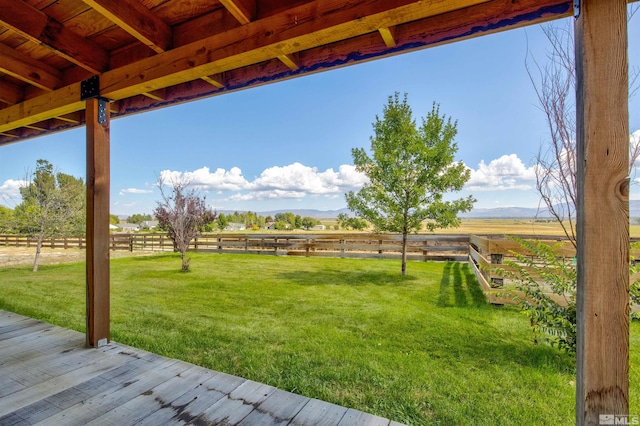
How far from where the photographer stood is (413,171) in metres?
6.06

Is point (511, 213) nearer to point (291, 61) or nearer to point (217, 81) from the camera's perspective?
point (291, 61)

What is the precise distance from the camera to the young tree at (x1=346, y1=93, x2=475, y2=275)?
5.89 meters

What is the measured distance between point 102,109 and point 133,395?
6.69 ft

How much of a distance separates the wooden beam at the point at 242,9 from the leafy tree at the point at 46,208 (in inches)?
329

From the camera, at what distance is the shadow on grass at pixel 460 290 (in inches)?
156

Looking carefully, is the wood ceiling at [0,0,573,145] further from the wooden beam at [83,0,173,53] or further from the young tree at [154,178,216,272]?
the young tree at [154,178,216,272]

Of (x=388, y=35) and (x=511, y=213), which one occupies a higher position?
(x=388, y=35)

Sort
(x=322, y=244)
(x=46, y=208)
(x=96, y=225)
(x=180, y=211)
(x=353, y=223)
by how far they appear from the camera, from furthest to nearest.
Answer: (x=322, y=244), (x=180, y=211), (x=46, y=208), (x=353, y=223), (x=96, y=225)

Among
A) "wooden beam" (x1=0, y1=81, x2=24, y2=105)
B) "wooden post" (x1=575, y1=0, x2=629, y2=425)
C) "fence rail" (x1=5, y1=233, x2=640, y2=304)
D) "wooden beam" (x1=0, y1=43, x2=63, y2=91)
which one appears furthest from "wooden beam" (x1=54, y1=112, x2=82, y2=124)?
"fence rail" (x1=5, y1=233, x2=640, y2=304)

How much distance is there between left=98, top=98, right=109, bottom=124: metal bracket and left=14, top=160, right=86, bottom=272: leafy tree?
687 centimetres

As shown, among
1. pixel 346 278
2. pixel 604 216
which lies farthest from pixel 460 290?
pixel 604 216

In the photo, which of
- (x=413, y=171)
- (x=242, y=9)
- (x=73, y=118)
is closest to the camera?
(x=242, y=9)

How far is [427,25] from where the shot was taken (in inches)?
59.3


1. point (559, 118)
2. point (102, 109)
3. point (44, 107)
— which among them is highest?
point (44, 107)
